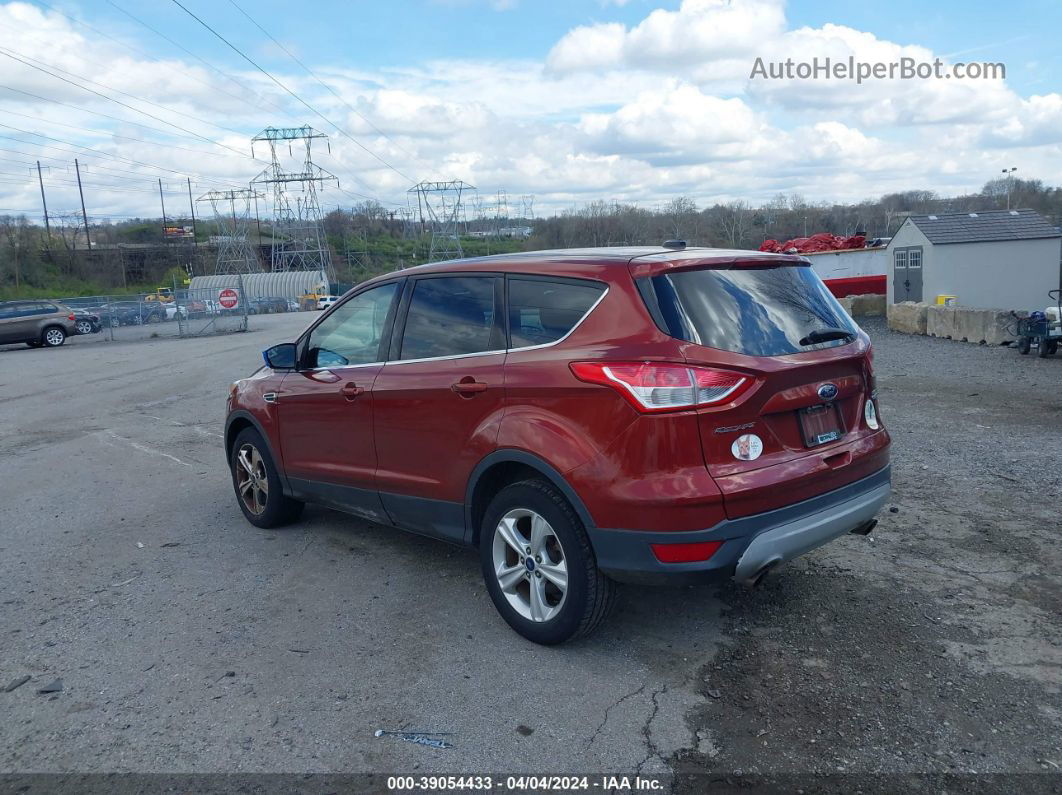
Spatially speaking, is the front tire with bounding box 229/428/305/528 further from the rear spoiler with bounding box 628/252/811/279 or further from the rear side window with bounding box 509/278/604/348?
the rear spoiler with bounding box 628/252/811/279

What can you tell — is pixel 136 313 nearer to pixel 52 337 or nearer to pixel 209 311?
pixel 209 311

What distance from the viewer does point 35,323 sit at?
2828cm

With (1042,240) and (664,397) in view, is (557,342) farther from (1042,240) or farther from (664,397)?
(1042,240)

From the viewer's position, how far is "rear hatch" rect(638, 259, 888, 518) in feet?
12.0

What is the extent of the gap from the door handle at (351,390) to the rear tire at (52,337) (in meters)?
27.8

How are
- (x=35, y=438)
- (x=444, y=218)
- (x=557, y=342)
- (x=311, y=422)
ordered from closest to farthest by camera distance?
(x=557, y=342)
(x=311, y=422)
(x=35, y=438)
(x=444, y=218)

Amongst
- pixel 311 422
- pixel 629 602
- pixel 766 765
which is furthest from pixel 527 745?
pixel 311 422

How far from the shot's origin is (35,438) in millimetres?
10875

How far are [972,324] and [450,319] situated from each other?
16.7 metres

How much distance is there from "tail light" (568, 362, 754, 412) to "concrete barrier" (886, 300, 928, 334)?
62.3 feet

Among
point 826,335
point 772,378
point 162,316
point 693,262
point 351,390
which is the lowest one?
point 162,316

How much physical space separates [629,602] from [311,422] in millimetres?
2410

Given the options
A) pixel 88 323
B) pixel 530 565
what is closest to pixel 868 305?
pixel 530 565

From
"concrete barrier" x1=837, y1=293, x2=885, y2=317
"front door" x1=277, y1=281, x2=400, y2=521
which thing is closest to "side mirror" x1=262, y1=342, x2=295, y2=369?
"front door" x1=277, y1=281, x2=400, y2=521
